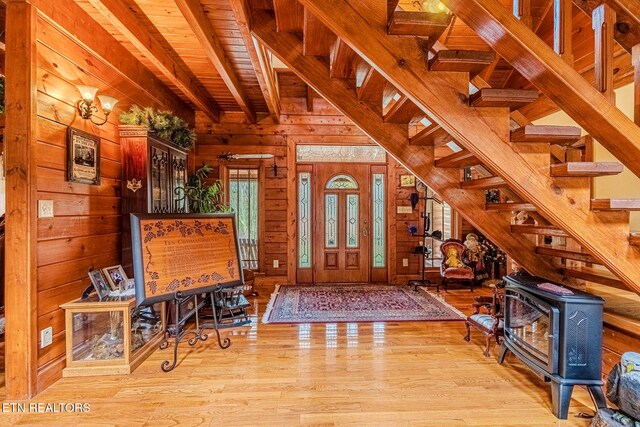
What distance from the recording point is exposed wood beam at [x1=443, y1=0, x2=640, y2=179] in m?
1.36

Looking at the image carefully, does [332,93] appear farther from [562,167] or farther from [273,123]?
[273,123]

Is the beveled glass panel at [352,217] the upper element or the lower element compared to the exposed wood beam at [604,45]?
lower

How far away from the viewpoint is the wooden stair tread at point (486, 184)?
196cm

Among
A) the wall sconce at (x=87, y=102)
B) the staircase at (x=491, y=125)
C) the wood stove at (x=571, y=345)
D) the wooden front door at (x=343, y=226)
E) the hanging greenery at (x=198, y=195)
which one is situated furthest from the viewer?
the wooden front door at (x=343, y=226)

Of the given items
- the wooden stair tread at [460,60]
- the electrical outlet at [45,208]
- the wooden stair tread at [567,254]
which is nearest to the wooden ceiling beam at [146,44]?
the electrical outlet at [45,208]

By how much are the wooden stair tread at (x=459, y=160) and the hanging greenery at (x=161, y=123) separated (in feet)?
8.70

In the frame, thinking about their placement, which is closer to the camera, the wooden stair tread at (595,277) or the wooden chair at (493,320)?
the wooden stair tread at (595,277)

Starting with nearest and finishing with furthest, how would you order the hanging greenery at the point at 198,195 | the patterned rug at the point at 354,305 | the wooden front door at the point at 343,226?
the patterned rug at the point at 354,305
the hanging greenery at the point at 198,195
the wooden front door at the point at 343,226

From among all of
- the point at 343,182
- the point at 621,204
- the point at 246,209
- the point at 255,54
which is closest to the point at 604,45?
the point at 621,204

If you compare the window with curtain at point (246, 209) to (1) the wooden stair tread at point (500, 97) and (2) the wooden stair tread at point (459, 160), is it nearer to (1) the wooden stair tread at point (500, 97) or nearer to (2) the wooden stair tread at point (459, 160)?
(2) the wooden stair tread at point (459, 160)

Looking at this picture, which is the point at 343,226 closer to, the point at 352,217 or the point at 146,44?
the point at 352,217

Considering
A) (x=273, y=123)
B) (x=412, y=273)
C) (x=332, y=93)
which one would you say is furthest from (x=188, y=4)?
(x=412, y=273)

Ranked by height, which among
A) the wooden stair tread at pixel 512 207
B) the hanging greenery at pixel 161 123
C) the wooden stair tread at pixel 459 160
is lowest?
the wooden stair tread at pixel 512 207

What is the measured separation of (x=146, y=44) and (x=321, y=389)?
9.97 ft
